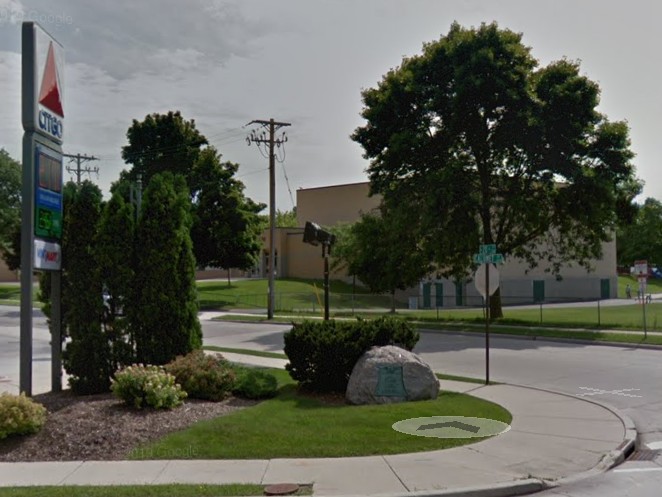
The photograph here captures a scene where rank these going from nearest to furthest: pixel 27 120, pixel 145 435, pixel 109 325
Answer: pixel 145 435 < pixel 27 120 < pixel 109 325

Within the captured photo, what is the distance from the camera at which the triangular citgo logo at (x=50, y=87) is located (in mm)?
10367

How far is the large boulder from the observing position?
1114 cm

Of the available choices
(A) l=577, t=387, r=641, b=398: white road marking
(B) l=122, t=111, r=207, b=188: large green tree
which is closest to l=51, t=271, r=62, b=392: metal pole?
(A) l=577, t=387, r=641, b=398: white road marking

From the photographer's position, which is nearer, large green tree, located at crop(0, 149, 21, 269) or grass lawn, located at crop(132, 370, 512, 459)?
grass lawn, located at crop(132, 370, 512, 459)

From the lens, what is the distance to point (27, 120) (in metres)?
10.1

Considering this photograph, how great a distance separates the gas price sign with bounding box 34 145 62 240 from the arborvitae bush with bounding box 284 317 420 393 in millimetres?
4343

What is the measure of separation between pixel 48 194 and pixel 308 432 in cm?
555

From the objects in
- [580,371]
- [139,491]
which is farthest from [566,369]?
[139,491]

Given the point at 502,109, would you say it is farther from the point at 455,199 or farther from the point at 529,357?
the point at 529,357

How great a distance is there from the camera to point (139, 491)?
668cm

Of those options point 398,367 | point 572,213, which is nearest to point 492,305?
point 572,213

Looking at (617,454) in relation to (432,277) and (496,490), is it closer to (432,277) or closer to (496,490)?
(496,490)

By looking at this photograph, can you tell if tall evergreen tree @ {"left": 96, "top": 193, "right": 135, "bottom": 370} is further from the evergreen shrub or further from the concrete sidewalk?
the concrete sidewalk

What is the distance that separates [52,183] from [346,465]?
659cm
